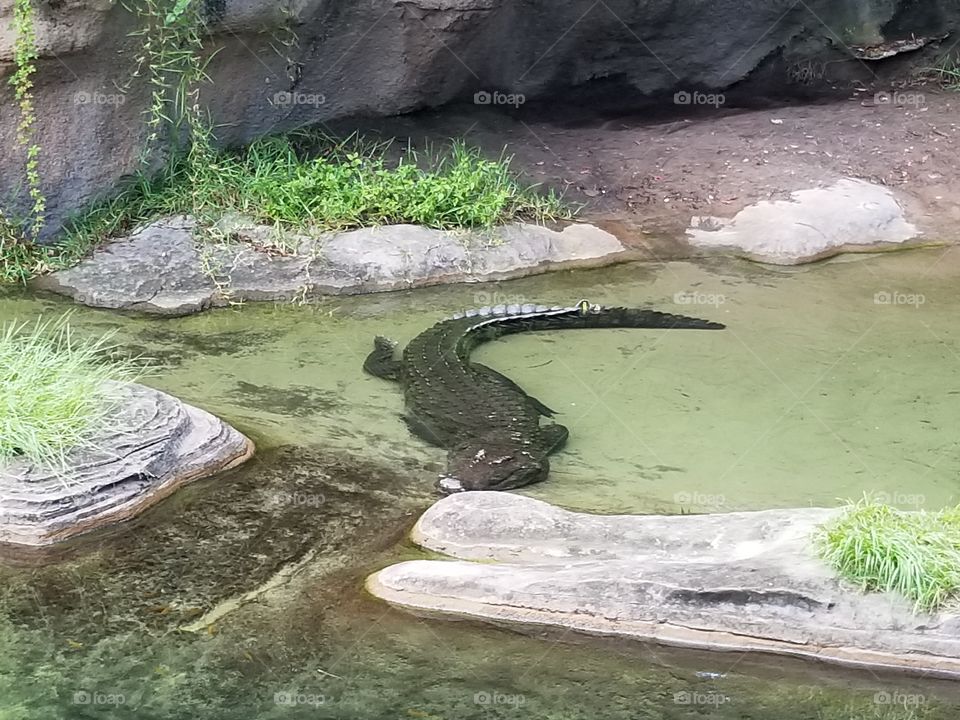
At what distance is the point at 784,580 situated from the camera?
130 inches

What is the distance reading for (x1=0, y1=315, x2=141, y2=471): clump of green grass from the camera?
386cm

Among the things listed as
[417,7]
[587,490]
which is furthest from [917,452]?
[417,7]

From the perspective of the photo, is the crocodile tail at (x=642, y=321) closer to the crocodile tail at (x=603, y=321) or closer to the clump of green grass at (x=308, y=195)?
the crocodile tail at (x=603, y=321)

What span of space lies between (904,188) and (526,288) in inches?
118

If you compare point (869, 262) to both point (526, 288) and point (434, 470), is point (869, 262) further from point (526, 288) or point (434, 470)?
point (434, 470)
